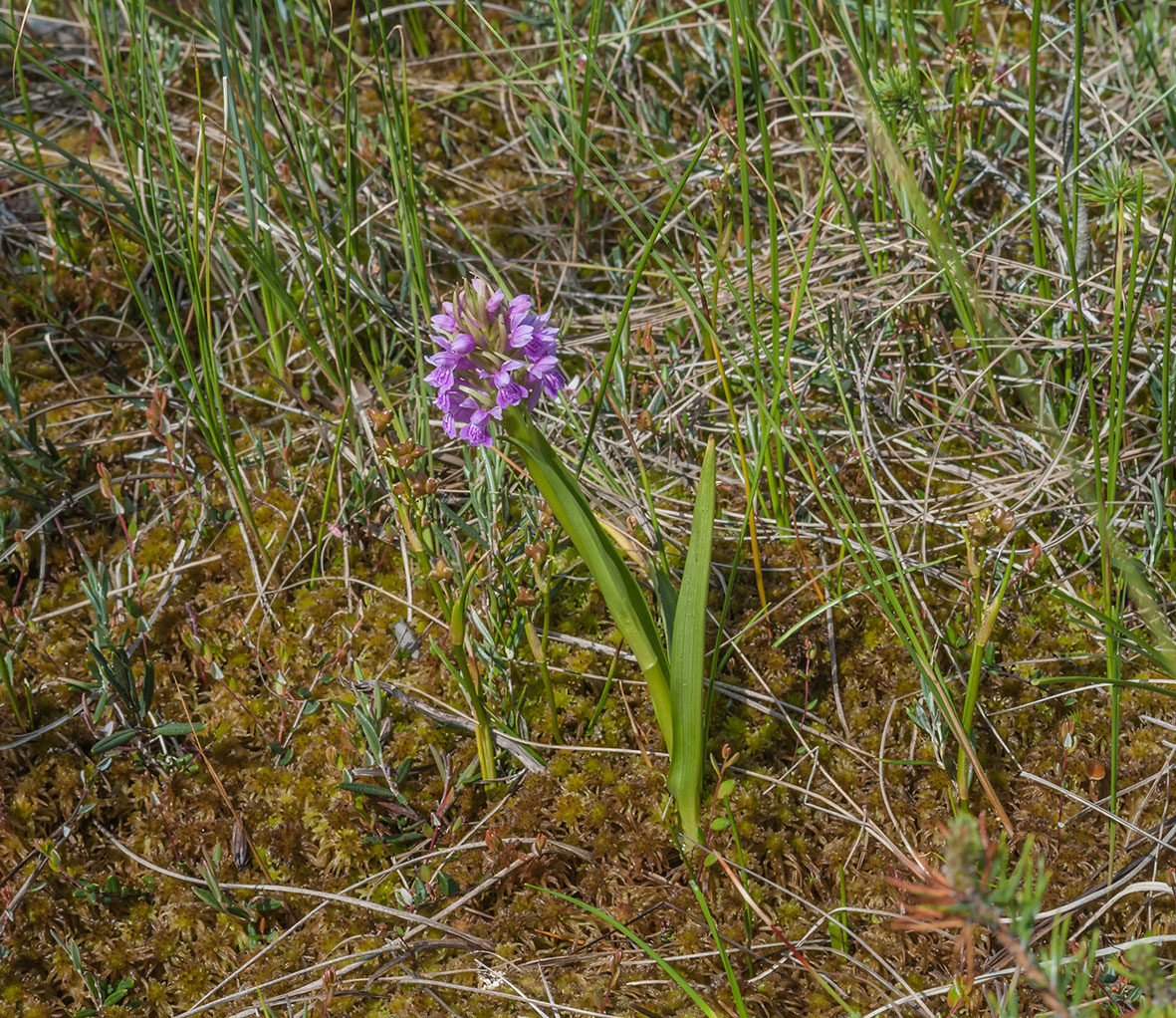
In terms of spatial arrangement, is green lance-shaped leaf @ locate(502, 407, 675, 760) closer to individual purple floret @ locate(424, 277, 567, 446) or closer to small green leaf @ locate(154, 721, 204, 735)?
individual purple floret @ locate(424, 277, 567, 446)

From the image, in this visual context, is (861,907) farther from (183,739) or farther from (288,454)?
(288,454)

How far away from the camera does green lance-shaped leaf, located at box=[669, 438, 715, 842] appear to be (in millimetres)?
1688

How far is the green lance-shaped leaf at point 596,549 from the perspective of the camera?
160 centimetres

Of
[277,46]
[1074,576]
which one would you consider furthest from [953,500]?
[277,46]

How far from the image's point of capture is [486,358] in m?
1.59

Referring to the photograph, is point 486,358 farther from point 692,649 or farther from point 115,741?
point 115,741

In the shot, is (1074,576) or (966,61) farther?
(966,61)

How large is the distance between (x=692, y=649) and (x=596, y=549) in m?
0.25

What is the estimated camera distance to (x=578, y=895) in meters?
1.91

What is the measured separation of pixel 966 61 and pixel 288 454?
7.02ft

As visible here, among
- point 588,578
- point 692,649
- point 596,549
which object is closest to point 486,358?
point 596,549

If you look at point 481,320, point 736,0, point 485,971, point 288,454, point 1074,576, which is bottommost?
point 485,971

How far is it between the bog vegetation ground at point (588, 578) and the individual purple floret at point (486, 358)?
21cm

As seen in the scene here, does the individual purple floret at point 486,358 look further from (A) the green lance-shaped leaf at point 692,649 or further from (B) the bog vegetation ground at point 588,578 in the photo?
(A) the green lance-shaped leaf at point 692,649
